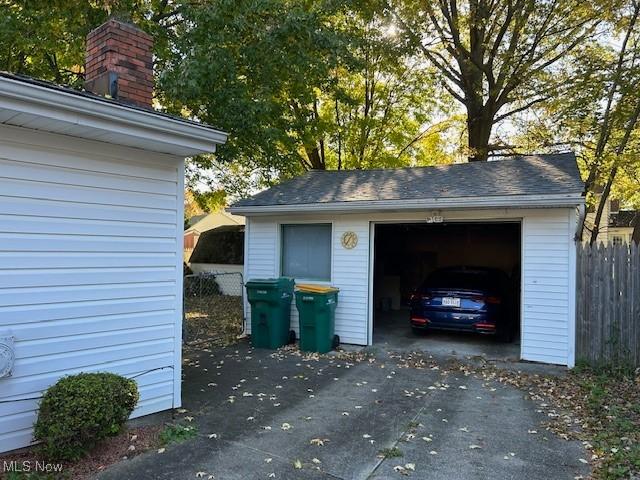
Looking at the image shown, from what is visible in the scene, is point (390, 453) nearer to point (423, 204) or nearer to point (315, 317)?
point (315, 317)

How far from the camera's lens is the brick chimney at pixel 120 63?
15.9ft

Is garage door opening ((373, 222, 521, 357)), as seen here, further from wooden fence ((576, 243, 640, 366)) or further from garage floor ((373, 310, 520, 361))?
wooden fence ((576, 243, 640, 366))

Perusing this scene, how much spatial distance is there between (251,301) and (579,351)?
5328 millimetres

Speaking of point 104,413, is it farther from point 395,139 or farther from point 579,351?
point 395,139

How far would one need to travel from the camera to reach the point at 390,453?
3957 millimetres

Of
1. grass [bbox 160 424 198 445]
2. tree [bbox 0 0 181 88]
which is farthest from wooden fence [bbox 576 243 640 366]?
tree [bbox 0 0 181 88]

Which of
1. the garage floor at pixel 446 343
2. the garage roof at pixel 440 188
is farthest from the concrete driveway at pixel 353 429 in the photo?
the garage roof at pixel 440 188

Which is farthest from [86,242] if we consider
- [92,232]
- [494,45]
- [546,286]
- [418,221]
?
[494,45]

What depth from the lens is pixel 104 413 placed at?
3.51 metres

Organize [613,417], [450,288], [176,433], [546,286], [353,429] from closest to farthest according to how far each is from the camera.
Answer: [176,433] → [353,429] → [613,417] → [546,286] → [450,288]

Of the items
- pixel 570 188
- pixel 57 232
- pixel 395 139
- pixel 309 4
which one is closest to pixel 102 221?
pixel 57 232

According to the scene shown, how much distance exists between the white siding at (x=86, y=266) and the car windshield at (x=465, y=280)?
5452 millimetres

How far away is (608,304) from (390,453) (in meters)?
4.68

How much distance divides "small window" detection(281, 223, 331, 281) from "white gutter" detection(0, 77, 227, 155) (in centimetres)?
429
